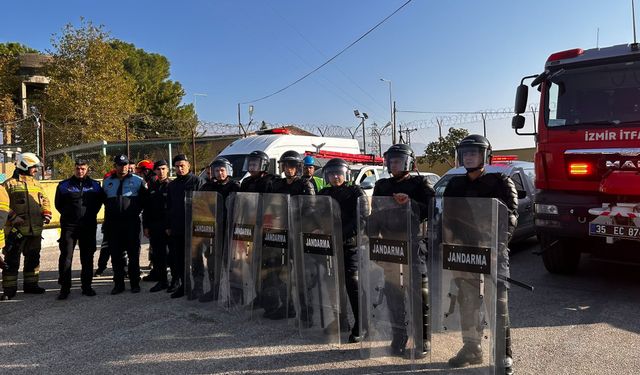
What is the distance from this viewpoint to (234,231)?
516 centimetres

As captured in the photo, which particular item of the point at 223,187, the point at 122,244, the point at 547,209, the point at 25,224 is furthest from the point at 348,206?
the point at 25,224

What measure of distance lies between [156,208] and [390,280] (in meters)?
4.04

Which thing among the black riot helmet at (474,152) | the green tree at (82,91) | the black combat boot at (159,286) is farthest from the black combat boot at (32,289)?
the green tree at (82,91)

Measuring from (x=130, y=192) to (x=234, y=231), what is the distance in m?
1.95

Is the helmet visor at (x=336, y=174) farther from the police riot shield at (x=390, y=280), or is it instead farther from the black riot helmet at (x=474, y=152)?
the black riot helmet at (x=474, y=152)

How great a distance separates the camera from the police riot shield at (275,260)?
15.6 ft

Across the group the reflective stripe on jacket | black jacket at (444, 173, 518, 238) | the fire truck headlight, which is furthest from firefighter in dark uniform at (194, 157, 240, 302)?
the fire truck headlight

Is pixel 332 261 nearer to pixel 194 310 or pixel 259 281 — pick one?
pixel 259 281

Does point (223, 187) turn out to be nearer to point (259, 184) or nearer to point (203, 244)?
point (259, 184)

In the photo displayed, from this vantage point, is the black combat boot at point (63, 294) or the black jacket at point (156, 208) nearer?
the black combat boot at point (63, 294)

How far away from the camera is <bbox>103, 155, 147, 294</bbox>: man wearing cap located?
611cm

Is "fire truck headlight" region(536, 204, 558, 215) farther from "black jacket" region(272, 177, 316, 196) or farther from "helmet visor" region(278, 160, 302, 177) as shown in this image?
"helmet visor" region(278, 160, 302, 177)

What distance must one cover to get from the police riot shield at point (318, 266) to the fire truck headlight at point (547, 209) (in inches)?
117

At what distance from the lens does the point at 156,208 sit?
6535 mm
